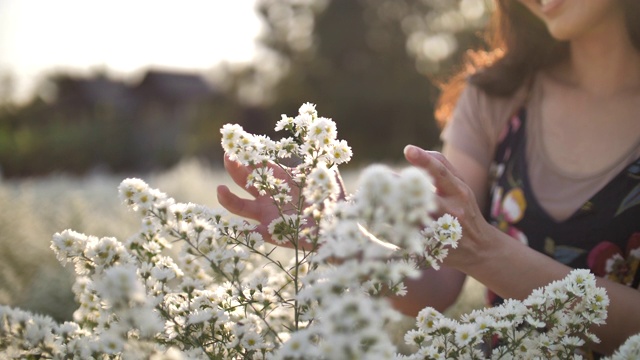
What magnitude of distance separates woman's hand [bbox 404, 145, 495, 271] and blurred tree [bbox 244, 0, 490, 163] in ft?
86.1

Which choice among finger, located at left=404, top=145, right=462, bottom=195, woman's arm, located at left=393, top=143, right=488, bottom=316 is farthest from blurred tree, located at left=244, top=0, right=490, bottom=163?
finger, located at left=404, top=145, right=462, bottom=195

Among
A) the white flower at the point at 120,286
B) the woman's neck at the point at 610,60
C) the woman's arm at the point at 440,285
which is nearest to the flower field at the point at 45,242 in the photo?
the woman's arm at the point at 440,285

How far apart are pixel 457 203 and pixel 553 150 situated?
1.21m

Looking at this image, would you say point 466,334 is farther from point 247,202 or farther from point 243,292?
point 247,202

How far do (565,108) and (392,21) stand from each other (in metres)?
28.5

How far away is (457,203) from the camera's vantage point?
1369mm

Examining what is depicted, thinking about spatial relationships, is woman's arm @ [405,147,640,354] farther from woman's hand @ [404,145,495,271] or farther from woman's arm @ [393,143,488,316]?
woman's arm @ [393,143,488,316]

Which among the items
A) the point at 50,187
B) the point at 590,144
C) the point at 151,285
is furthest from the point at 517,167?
the point at 50,187

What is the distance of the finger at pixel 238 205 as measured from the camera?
1.62 metres

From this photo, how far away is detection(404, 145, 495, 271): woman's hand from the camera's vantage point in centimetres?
127

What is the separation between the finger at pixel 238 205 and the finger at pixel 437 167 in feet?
1.65

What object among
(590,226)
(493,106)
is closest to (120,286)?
(590,226)

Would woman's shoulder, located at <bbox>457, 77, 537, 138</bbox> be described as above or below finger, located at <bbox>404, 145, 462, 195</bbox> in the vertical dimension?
above

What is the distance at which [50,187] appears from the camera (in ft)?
17.0
